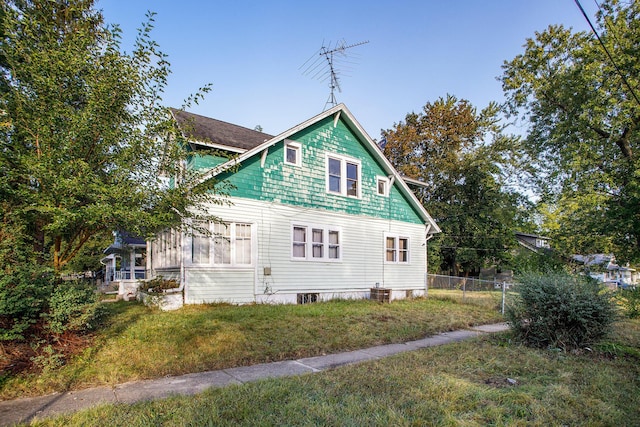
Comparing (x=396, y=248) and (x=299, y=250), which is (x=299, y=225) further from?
(x=396, y=248)

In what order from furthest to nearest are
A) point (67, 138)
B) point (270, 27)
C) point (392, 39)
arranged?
point (392, 39) < point (270, 27) < point (67, 138)

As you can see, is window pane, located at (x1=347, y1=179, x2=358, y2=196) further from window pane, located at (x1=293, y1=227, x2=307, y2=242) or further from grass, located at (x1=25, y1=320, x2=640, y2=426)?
grass, located at (x1=25, y1=320, x2=640, y2=426)

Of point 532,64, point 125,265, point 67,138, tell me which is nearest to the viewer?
point 67,138

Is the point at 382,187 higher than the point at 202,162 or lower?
lower

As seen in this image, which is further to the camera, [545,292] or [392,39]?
[392,39]

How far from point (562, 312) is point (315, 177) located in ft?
29.8

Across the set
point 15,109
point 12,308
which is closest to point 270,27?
point 15,109

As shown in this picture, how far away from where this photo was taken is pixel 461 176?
105 ft

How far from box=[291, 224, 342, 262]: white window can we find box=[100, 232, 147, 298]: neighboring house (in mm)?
6938

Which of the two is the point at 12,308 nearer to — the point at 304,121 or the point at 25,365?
the point at 25,365

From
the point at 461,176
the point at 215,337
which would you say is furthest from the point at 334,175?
the point at 461,176

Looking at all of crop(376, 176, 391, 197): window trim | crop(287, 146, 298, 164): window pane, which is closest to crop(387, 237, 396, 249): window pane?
crop(376, 176, 391, 197): window trim

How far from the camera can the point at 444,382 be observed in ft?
16.2

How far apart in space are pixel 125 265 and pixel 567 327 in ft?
77.3
